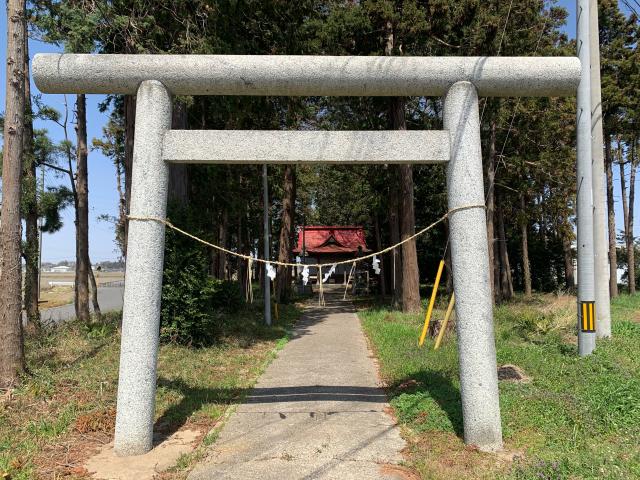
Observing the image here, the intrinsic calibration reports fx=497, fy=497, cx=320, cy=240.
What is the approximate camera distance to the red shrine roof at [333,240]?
34.0 meters

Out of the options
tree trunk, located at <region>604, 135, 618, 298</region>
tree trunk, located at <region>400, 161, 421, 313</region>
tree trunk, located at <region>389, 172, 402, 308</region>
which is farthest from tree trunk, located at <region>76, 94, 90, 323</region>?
tree trunk, located at <region>604, 135, 618, 298</region>

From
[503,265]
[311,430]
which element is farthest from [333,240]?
[311,430]

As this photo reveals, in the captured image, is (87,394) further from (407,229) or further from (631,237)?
(631,237)

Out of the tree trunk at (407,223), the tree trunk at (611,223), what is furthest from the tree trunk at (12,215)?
the tree trunk at (611,223)

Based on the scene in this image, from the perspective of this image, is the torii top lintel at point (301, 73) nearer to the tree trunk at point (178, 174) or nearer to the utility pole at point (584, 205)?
the utility pole at point (584, 205)

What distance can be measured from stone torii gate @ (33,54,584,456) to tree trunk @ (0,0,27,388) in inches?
100

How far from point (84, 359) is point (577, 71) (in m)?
8.50

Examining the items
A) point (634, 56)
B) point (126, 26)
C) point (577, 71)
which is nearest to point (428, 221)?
point (634, 56)

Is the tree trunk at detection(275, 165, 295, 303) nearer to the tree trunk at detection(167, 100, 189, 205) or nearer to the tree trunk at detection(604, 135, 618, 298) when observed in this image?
the tree trunk at detection(167, 100, 189, 205)

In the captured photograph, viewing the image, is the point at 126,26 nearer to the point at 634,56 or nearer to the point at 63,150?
the point at 63,150

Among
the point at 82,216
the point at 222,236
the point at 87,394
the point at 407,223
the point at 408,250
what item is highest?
the point at 82,216

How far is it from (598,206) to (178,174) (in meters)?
9.57

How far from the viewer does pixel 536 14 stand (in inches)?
690

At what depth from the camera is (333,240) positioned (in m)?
34.5
